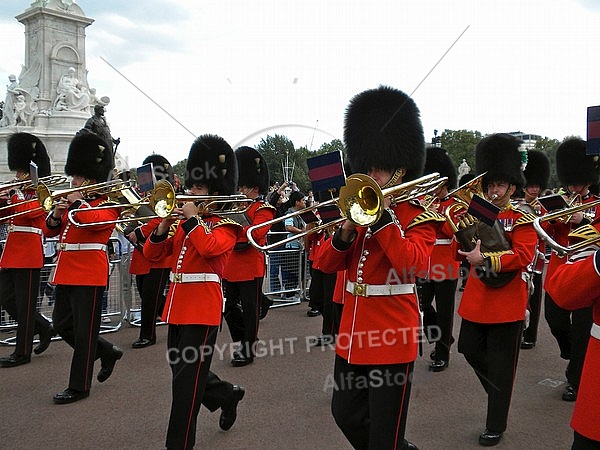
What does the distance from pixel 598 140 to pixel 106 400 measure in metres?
3.82

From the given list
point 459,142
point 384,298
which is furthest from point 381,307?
point 459,142

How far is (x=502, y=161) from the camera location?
4609 mm

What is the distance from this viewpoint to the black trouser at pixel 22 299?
584 centimetres

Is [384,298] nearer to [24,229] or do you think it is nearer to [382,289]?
[382,289]

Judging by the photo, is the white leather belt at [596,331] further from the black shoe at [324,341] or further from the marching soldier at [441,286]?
the black shoe at [324,341]

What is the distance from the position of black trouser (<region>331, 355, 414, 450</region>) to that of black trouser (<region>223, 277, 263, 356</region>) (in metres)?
3.08

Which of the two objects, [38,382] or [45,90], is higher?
[45,90]

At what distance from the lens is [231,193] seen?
4504mm

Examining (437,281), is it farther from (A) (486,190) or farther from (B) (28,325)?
(B) (28,325)

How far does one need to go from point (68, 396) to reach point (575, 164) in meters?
4.57

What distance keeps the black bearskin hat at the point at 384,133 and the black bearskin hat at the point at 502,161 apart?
1436 millimetres

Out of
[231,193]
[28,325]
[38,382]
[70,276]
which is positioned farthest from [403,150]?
[28,325]

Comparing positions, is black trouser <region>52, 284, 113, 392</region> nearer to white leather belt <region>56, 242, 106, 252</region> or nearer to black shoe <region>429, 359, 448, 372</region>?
white leather belt <region>56, 242, 106, 252</region>

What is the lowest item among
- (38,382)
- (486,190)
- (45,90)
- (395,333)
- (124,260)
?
(38,382)
